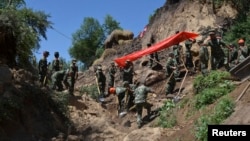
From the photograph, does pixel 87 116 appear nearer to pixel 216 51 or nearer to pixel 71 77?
pixel 71 77

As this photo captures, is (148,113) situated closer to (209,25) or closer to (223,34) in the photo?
(223,34)

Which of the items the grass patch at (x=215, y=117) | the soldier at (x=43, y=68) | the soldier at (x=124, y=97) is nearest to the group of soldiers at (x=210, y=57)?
the soldier at (x=124, y=97)

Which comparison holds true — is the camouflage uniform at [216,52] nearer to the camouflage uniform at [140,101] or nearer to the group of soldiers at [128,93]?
the group of soldiers at [128,93]

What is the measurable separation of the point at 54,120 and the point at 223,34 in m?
11.8

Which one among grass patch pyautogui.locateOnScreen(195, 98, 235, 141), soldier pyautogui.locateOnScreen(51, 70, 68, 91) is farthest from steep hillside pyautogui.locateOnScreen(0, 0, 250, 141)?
soldier pyautogui.locateOnScreen(51, 70, 68, 91)

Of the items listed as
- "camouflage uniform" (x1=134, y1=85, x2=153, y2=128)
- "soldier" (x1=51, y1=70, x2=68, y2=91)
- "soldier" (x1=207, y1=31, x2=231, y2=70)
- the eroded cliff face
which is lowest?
"camouflage uniform" (x1=134, y1=85, x2=153, y2=128)

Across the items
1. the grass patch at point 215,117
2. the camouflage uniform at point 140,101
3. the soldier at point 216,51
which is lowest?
the grass patch at point 215,117

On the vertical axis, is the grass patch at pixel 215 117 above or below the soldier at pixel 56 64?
below

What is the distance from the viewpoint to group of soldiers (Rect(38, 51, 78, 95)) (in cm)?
1811

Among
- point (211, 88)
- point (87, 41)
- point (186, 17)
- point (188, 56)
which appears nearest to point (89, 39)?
point (87, 41)

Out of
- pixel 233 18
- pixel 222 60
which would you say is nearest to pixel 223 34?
pixel 233 18

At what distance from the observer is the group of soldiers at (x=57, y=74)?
59.4ft

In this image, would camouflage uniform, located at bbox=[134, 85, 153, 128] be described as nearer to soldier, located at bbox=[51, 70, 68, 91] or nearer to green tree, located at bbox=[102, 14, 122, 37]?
soldier, located at bbox=[51, 70, 68, 91]

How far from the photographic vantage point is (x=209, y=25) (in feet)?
84.3
